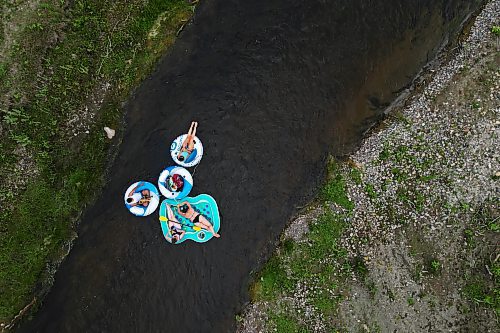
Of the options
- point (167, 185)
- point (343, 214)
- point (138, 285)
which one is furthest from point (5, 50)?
point (343, 214)

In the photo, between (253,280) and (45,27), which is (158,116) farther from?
(253,280)

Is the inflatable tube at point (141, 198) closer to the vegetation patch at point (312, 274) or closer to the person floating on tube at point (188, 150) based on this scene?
the person floating on tube at point (188, 150)

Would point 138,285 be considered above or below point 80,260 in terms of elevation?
below

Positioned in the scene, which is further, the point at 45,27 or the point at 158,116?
the point at 158,116

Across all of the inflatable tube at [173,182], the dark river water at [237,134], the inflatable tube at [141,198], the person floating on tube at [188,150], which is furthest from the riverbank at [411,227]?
the inflatable tube at [141,198]

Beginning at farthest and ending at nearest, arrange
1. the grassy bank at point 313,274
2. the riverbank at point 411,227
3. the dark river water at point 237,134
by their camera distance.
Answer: the dark river water at point 237,134 < the grassy bank at point 313,274 < the riverbank at point 411,227

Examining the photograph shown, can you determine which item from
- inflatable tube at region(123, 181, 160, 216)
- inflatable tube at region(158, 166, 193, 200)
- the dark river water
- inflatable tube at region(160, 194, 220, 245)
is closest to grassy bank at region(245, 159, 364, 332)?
the dark river water

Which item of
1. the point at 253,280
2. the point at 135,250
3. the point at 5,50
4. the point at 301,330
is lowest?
the point at 301,330
